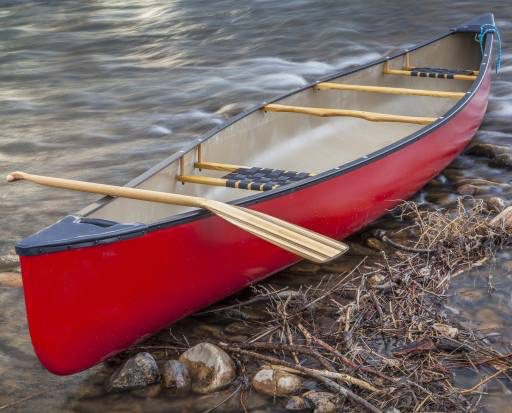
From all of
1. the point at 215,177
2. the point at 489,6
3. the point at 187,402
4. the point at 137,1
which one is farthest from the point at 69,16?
the point at 187,402

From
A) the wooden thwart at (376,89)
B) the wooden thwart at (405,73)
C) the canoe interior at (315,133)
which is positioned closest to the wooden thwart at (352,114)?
the canoe interior at (315,133)

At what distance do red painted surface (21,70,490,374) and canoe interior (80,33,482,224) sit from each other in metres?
0.43

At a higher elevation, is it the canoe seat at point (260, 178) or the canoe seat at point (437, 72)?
the canoe seat at point (437, 72)

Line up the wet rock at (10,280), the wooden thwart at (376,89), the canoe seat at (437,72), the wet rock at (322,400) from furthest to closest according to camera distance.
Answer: the canoe seat at (437,72) → the wooden thwart at (376,89) → the wet rock at (10,280) → the wet rock at (322,400)

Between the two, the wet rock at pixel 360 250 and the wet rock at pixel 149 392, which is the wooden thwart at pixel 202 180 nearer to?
the wet rock at pixel 360 250

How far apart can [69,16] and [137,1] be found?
1.60 meters

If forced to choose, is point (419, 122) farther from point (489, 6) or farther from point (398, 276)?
point (489, 6)

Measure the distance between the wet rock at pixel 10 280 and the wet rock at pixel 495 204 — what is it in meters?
3.29

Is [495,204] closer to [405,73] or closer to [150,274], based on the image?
[405,73]

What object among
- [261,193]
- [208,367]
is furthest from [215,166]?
[208,367]

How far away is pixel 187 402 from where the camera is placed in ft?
12.7

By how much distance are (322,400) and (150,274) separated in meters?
1.06

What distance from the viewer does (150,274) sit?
4.02 meters

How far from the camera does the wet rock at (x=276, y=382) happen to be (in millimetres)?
3844
